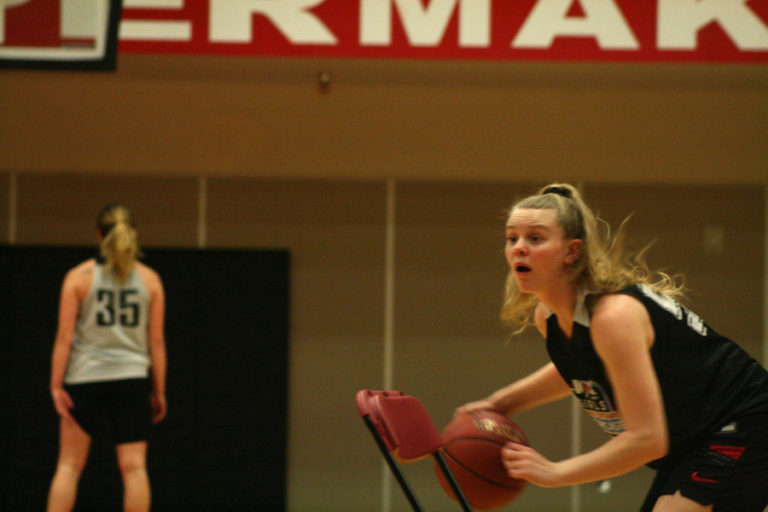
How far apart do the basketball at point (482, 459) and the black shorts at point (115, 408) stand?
2.14 meters

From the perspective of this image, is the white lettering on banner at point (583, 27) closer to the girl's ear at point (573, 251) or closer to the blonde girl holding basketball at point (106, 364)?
the blonde girl holding basketball at point (106, 364)

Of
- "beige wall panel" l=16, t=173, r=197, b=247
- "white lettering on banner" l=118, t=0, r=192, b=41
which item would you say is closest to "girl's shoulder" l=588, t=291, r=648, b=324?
"white lettering on banner" l=118, t=0, r=192, b=41

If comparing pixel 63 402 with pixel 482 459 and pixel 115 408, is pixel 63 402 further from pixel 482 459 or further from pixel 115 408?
pixel 482 459

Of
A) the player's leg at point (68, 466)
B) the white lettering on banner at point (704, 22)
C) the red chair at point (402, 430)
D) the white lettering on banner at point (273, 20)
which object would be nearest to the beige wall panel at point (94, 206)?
the white lettering on banner at point (273, 20)

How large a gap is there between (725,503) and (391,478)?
3.76 m

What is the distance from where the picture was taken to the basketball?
2496mm

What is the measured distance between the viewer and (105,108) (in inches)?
229

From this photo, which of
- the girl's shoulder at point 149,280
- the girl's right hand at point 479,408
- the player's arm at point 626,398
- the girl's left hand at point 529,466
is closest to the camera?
the player's arm at point 626,398

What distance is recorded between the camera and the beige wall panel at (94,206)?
5789 mm

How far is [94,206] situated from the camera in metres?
5.84

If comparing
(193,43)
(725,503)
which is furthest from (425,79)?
(725,503)

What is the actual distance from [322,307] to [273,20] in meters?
1.97

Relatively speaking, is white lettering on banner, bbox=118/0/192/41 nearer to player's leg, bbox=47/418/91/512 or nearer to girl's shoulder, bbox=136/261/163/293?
girl's shoulder, bbox=136/261/163/293

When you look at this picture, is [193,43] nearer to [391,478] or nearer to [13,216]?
[13,216]
